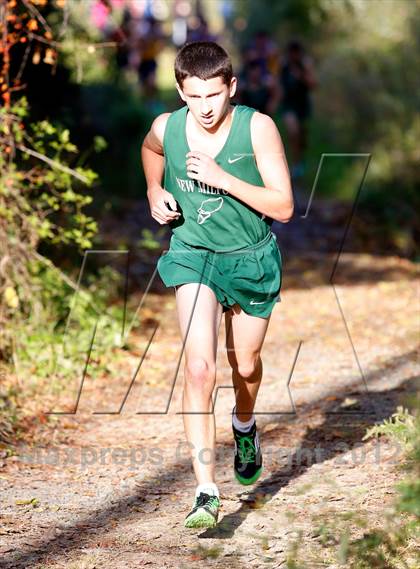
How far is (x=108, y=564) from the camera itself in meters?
4.00

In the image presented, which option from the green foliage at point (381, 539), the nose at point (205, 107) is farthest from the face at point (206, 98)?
the green foliage at point (381, 539)

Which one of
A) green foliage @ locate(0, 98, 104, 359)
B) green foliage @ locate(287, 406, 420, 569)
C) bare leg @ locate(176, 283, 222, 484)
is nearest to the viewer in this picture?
green foliage @ locate(287, 406, 420, 569)

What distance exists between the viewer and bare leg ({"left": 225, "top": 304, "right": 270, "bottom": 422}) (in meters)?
4.55

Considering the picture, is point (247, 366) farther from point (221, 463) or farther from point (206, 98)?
point (206, 98)

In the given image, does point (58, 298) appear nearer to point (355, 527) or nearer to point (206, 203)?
point (206, 203)

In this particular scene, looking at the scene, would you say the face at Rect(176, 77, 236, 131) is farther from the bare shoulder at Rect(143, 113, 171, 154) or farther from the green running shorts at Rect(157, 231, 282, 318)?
the green running shorts at Rect(157, 231, 282, 318)

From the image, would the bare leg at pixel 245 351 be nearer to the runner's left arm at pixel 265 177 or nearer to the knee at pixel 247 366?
the knee at pixel 247 366

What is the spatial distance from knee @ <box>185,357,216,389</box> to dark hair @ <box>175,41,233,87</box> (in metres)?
1.14

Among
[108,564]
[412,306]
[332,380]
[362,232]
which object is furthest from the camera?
[362,232]

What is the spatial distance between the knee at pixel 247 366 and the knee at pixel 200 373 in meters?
0.49

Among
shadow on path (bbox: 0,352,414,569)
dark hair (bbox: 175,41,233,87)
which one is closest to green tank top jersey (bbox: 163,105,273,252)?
dark hair (bbox: 175,41,233,87)

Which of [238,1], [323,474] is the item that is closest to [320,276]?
[323,474]

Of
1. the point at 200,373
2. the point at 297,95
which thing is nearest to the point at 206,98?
the point at 200,373

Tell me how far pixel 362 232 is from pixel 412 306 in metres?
3.62
